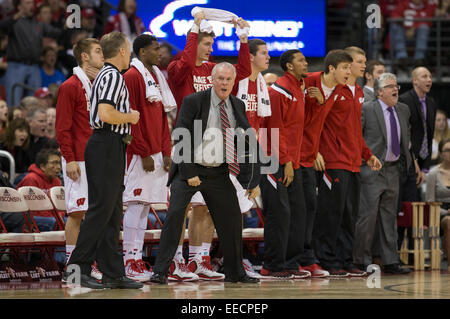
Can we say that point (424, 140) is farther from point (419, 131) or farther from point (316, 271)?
point (316, 271)

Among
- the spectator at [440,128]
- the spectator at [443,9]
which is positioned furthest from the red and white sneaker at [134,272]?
the spectator at [443,9]

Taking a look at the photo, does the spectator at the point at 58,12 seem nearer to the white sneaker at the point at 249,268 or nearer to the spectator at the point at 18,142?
the spectator at the point at 18,142

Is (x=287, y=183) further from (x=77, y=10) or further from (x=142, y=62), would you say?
(x=77, y=10)

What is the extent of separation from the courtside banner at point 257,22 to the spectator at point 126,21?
45 cm

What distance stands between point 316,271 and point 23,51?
6.69 metres

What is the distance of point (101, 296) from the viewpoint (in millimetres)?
5840

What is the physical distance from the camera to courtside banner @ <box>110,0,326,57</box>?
14.4m

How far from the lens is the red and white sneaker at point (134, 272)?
24.1 ft

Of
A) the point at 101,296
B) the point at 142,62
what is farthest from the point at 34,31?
the point at 101,296

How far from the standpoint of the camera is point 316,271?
8.33m

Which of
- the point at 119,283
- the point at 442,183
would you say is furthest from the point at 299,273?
the point at 442,183

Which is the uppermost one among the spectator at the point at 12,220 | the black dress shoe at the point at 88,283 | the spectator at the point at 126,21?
the spectator at the point at 126,21

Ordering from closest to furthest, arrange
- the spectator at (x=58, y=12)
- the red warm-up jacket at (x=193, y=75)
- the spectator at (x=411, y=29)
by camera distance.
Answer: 1. the red warm-up jacket at (x=193, y=75)
2. the spectator at (x=58, y=12)
3. the spectator at (x=411, y=29)
